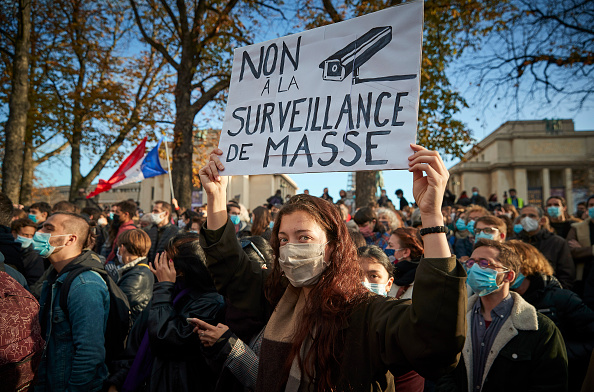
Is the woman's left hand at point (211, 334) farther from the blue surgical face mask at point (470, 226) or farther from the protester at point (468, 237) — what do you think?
the blue surgical face mask at point (470, 226)

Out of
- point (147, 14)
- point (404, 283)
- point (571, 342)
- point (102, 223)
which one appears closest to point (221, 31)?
point (147, 14)

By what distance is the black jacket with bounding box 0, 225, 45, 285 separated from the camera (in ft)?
13.6

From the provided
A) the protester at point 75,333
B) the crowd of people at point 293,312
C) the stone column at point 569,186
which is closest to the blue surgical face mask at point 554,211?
the crowd of people at point 293,312

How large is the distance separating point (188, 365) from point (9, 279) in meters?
1.27

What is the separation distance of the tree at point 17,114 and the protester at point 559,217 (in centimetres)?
1107

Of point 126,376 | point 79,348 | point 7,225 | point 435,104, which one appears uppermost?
point 435,104

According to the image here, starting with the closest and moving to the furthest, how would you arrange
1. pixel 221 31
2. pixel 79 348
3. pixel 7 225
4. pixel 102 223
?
pixel 79 348 → pixel 7 225 → pixel 102 223 → pixel 221 31

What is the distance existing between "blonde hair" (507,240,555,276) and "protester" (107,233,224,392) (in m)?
2.68

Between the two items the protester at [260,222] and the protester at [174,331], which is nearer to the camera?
the protester at [174,331]

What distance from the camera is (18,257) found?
4.32 m

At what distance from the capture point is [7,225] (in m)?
4.32

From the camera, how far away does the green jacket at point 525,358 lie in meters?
2.83

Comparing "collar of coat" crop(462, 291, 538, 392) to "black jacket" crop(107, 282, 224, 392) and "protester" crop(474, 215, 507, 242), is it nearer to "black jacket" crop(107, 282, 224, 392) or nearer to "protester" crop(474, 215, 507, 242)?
"black jacket" crop(107, 282, 224, 392)

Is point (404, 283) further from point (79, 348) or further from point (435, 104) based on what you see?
point (435, 104)
